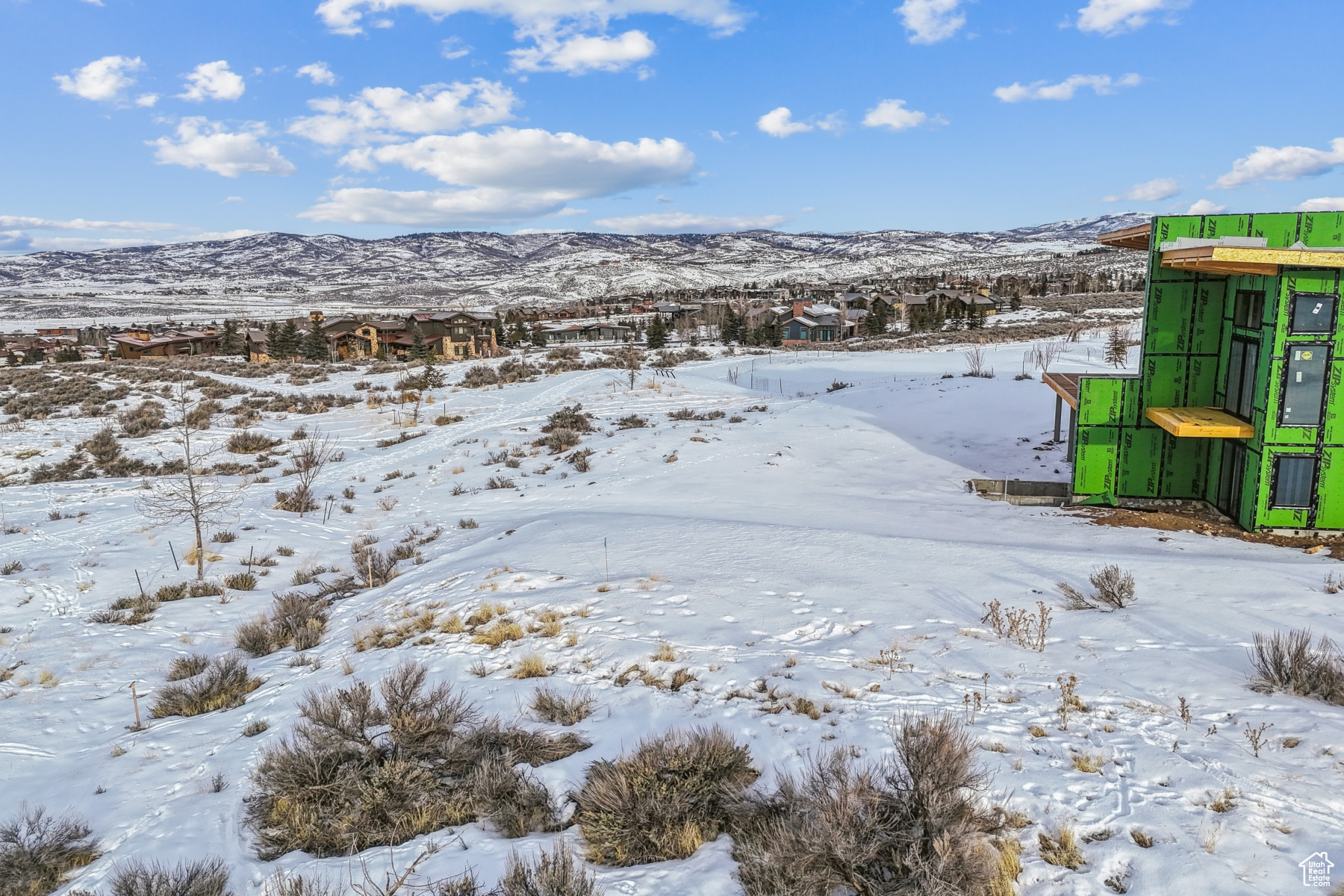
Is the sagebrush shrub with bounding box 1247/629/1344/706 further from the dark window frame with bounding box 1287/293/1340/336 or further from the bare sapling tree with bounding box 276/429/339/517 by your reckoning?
the bare sapling tree with bounding box 276/429/339/517

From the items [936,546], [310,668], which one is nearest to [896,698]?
[936,546]

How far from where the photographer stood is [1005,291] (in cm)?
10312

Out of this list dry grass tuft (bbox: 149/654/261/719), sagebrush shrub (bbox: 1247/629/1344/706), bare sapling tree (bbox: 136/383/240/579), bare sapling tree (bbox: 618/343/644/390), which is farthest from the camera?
bare sapling tree (bbox: 618/343/644/390)

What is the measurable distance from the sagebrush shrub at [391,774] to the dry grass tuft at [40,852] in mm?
1229

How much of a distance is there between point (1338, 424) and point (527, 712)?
13.2 metres

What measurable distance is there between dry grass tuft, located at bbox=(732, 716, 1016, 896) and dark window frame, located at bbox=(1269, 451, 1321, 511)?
387 inches

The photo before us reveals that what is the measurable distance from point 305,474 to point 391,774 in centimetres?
1531

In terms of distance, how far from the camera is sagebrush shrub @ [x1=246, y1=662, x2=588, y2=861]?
18.3 ft

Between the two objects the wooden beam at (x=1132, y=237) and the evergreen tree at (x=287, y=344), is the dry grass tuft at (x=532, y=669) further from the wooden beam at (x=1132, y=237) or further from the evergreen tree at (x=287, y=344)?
the evergreen tree at (x=287, y=344)

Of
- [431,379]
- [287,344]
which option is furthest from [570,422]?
[287,344]

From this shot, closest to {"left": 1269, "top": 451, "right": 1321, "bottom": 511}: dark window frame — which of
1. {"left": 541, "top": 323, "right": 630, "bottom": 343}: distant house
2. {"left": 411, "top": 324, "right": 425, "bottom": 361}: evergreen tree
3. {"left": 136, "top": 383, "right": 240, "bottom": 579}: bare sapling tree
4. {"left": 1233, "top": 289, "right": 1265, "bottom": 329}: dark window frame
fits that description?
{"left": 1233, "top": 289, "right": 1265, "bottom": 329}: dark window frame

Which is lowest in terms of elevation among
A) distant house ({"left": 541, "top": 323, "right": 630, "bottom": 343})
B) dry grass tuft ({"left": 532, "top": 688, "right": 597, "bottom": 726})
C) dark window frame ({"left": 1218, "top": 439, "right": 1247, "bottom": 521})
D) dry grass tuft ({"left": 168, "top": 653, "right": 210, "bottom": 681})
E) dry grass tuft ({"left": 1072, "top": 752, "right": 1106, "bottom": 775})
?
dry grass tuft ({"left": 168, "top": 653, "right": 210, "bottom": 681})

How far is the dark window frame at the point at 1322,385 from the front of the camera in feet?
36.3

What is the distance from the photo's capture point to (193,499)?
45.8 ft
